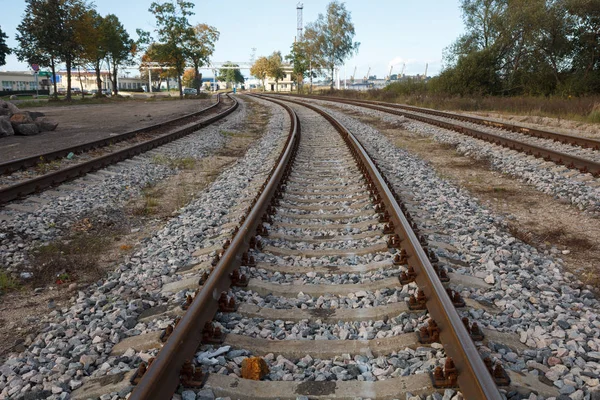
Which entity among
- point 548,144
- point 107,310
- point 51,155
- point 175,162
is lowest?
point 107,310

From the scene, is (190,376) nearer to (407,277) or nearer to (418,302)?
(418,302)

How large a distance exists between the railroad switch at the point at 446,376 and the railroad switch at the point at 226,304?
1.58 m

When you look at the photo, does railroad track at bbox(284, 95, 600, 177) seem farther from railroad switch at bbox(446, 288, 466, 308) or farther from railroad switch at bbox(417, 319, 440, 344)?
railroad switch at bbox(417, 319, 440, 344)

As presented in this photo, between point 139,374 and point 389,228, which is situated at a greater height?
point 389,228

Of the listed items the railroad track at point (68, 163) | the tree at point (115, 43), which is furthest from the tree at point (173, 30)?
the railroad track at point (68, 163)

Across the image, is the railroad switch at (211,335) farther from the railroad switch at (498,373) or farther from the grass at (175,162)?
the grass at (175,162)

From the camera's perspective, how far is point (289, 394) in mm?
2678

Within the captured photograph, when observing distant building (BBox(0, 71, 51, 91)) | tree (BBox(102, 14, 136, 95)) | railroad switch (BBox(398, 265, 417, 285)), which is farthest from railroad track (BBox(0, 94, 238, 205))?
distant building (BBox(0, 71, 51, 91))

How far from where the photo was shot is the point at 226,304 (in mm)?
3553

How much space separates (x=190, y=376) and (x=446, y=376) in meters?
1.50

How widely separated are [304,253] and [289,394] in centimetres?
223

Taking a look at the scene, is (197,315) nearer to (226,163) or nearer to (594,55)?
(226,163)

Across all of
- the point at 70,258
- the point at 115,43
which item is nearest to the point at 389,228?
the point at 70,258

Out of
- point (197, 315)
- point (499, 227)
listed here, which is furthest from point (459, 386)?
point (499, 227)
